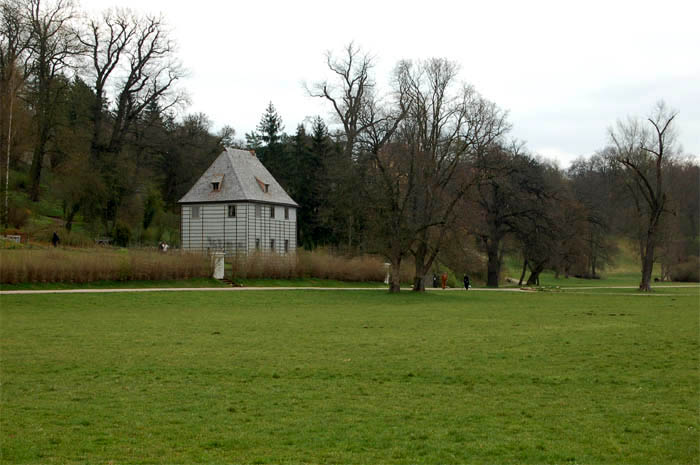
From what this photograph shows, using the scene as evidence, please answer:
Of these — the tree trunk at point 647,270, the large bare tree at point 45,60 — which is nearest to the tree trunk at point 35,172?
the large bare tree at point 45,60

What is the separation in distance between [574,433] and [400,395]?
296cm

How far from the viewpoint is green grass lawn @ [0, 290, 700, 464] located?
8227 mm

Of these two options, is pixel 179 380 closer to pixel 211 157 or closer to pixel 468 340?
pixel 468 340

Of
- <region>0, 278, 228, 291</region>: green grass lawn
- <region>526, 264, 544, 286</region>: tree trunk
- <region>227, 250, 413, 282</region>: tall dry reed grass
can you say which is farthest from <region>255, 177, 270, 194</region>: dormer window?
<region>526, 264, 544, 286</region>: tree trunk

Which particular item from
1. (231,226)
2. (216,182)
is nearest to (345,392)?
(231,226)

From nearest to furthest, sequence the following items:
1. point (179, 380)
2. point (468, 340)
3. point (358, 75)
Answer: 1. point (179, 380)
2. point (468, 340)
3. point (358, 75)

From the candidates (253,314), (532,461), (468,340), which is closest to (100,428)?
(532,461)

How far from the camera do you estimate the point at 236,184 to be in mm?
57594

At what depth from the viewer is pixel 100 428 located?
898 cm

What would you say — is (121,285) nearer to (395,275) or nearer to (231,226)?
(395,275)

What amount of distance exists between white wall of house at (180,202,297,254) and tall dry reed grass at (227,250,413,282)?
9.14m

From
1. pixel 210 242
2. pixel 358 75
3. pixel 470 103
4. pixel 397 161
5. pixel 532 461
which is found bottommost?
pixel 532 461

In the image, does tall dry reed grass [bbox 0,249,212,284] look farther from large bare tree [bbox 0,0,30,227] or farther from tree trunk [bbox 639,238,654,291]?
tree trunk [bbox 639,238,654,291]

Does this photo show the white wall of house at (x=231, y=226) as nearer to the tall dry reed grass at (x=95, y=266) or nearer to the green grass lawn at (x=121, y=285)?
the green grass lawn at (x=121, y=285)
